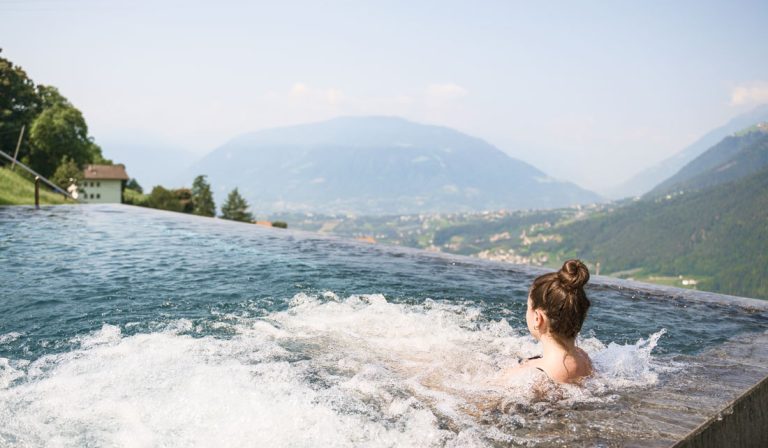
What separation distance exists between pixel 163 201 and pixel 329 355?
44.5m

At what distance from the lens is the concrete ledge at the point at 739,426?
299cm

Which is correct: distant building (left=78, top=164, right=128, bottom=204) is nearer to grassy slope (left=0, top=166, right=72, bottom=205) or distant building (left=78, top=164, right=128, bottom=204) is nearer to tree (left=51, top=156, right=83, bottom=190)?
tree (left=51, top=156, right=83, bottom=190)

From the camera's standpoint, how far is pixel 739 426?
3.37 meters

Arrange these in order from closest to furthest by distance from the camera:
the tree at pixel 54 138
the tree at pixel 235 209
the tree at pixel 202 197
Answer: the tree at pixel 54 138 → the tree at pixel 202 197 → the tree at pixel 235 209

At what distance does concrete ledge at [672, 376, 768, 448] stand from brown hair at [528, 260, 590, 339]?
3.09ft

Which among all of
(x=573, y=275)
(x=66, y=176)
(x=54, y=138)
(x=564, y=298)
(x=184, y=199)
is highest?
(x=54, y=138)

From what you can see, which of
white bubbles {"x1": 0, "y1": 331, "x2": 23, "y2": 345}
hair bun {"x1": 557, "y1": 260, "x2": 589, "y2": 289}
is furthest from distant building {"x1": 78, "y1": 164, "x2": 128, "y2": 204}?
hair bun {"x1": 557, "y1": 260, "x2": 589, "y2": 289}

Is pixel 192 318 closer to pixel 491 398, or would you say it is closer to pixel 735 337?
pixel 491 398

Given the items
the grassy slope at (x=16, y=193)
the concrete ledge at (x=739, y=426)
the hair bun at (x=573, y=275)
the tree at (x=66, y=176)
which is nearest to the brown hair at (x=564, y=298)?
the hair bun at (x=573, y=275)

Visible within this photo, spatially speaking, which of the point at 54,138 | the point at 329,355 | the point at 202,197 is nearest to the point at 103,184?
the point at 54,138

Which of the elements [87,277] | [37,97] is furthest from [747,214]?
[87,277]

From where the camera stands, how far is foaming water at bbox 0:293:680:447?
11.0 ft

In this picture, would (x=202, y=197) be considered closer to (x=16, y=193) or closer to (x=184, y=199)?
(x=184, y=199)

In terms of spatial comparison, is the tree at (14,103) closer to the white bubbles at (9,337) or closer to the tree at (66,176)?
the tree at (66,176)
